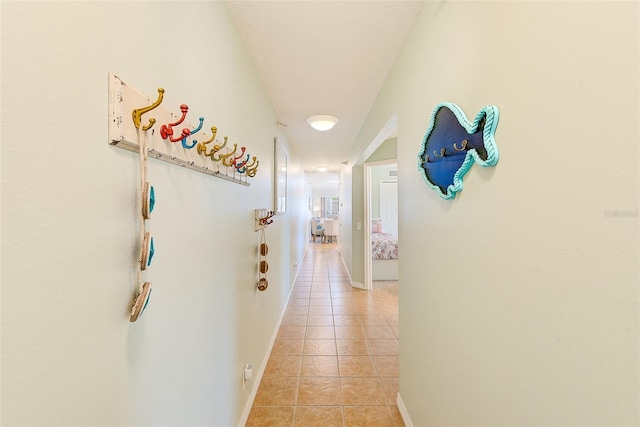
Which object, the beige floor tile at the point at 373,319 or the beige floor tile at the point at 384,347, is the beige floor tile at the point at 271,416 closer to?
the beige floor tile at the point at 384,347

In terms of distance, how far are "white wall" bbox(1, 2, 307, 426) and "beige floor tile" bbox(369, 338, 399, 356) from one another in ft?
5.41

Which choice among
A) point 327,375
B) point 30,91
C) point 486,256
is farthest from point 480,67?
point 327,375

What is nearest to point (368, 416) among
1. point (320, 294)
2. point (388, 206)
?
point (320, 294)

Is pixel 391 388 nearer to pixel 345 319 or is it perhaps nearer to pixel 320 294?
pixel 345 319

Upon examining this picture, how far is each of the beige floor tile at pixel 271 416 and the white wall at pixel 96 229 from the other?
662mm

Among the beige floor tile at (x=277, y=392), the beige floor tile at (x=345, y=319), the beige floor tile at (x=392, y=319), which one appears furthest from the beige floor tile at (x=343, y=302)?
the beige floor tile at (x=277, y=392)

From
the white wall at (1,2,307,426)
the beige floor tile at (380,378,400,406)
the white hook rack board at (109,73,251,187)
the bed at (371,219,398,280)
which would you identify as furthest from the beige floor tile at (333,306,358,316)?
the white hook rack board at (109,73,251,187)

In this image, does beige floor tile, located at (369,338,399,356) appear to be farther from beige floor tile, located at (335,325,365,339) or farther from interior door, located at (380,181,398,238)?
interior door, located at (380,181,398,238)

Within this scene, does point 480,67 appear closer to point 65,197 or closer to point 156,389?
point 65,197

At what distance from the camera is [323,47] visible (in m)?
1.56

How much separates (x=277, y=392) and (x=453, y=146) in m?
1.94

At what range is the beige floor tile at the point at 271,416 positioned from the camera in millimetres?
1551

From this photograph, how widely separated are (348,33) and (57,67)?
1404 mm

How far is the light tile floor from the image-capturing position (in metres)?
1.62
